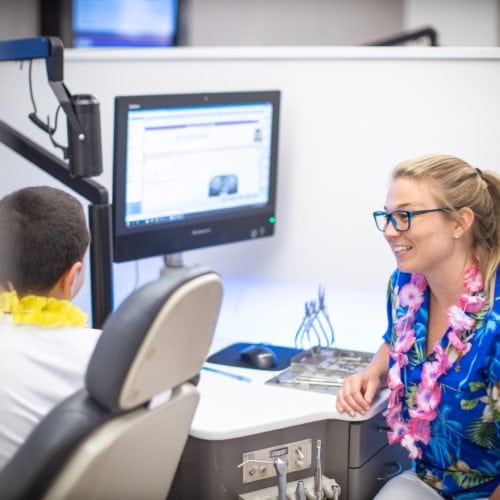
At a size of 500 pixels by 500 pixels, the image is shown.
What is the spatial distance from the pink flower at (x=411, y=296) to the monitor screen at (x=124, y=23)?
11.6 feet

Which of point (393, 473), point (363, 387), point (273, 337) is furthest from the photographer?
point (273, 337)

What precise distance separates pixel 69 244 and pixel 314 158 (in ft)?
3.53

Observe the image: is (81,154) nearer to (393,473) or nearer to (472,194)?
(472,194)

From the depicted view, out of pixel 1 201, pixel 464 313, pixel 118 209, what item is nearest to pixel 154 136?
pixel 118 209

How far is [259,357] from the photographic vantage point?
2.13m

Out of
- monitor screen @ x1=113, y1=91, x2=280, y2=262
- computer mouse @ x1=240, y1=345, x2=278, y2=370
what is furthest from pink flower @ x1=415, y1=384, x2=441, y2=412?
monitor screen @ x1=113, y1=91, x2=280, y2=262

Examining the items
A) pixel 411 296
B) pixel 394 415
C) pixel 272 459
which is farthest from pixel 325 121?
pixel 272 459

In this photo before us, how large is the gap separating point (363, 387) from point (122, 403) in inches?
34.0

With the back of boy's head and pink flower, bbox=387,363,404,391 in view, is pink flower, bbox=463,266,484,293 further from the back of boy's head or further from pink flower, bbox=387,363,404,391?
the back of boy's head

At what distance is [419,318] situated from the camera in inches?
74.6

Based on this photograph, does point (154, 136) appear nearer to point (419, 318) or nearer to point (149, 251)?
point (149, 251)

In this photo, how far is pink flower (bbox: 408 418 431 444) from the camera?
5.93 feet

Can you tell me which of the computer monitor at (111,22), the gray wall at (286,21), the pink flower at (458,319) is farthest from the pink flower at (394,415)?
the computer monitor at (111,22)

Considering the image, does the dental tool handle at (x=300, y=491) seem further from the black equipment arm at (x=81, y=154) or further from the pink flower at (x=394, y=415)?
the black equipment arm at (x=81, y=154)
